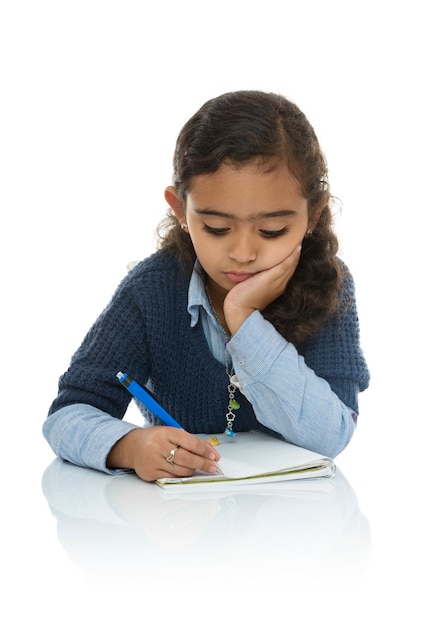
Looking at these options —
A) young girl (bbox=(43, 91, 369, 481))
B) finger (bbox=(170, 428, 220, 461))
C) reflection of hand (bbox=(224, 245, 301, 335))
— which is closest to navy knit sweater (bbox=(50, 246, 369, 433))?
young girl (bbox=(43, 91, 369, 481))

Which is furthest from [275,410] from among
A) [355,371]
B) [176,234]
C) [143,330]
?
[176,234]

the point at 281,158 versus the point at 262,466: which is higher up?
the point at 281,158

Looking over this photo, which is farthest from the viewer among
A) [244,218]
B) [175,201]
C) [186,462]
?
[175,201]

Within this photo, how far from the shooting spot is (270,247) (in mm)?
1300

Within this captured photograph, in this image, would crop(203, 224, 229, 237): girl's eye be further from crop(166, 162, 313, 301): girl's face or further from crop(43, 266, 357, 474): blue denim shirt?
crop(43, 266, 357, 474): blue denim shirt

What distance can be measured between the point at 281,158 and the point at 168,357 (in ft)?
1.17

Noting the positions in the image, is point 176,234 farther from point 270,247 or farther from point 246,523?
point 246,523

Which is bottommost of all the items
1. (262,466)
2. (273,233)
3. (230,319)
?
(262,466)

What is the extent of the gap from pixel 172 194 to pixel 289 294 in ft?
0.76

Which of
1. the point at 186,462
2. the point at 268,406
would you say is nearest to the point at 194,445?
the point at 186,462

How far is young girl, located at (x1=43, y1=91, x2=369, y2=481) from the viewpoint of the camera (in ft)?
4.10

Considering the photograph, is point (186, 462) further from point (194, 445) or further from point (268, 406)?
point (268, 406)

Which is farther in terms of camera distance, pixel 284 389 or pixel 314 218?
pixel 314 218

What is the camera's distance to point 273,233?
4.24 feet
